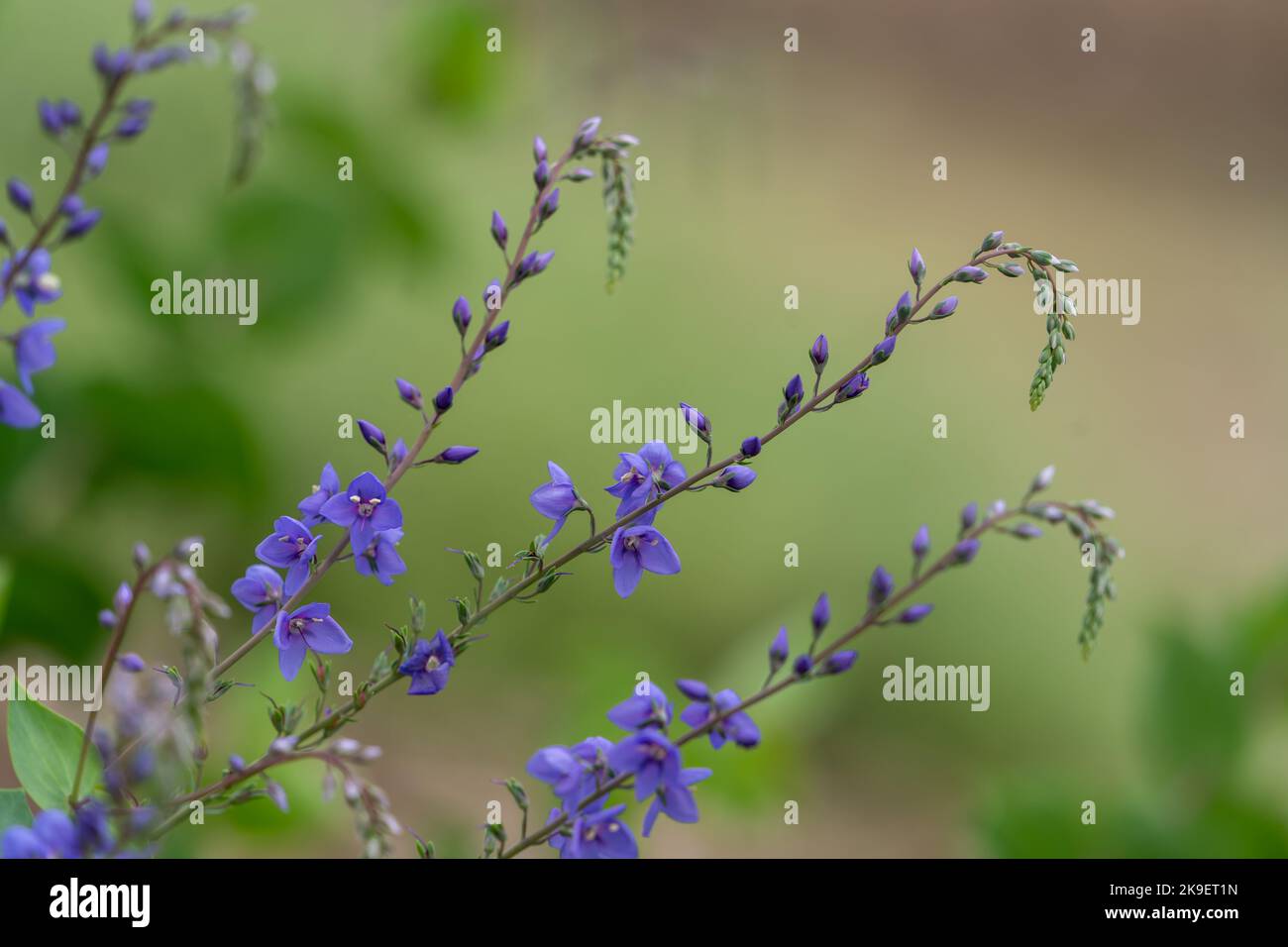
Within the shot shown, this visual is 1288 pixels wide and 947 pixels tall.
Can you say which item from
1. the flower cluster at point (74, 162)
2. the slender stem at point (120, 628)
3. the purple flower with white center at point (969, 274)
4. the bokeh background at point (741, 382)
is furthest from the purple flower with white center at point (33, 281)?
the bokeh background at point (741, 382)

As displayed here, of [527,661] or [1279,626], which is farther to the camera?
[527,661]

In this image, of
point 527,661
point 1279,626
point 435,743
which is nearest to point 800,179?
point 527,661

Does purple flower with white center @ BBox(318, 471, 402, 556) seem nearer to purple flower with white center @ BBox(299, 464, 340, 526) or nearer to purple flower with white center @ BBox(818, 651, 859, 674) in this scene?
purple flower with white center @ BBox(299, 464, 340, 526)

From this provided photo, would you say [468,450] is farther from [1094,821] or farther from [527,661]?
[527,661]

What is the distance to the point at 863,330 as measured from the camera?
3.36 metres

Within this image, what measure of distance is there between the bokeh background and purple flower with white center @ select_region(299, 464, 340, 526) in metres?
0.92

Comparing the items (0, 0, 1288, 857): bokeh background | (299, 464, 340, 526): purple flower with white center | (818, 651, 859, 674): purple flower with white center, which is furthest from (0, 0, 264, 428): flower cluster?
(0, 0, 1288, 857): bokeh background

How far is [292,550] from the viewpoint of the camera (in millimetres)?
671

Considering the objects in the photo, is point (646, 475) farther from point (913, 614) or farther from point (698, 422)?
point (913, 614)

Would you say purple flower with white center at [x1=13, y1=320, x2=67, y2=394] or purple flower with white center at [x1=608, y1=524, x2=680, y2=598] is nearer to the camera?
purple flower with white center at [x1=13, y1=320, x2=67, y2=394]

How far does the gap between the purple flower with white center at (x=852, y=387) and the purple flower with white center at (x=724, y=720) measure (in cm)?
18

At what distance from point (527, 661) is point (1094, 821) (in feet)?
4.85

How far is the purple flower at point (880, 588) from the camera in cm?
59

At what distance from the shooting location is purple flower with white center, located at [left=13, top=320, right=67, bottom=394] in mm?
525
